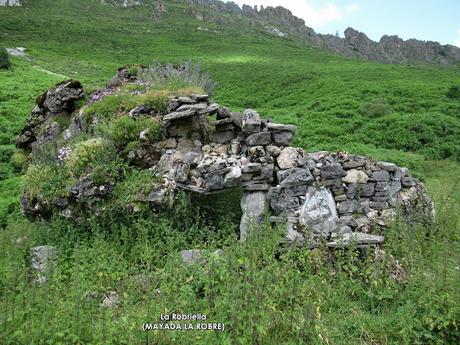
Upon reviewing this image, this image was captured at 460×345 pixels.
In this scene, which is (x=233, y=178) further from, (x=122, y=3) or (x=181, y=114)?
(x=122, y=3)

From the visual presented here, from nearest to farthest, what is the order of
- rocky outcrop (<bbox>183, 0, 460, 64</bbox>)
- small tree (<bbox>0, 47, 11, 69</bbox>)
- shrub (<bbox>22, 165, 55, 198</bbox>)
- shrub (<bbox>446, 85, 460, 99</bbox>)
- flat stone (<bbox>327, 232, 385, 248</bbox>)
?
flat stone (<bbox>327, 232, 385, 248</bbox>) < shrub (<bbox>22, 165, 55, 198</bbox>) < shrub (<bbox>446, 85, 460, 99</bbox>) < small tree (<bbox>0, 47, 11, 69</bbox>) < rocky outcrop (<bbox>183, 0, 460, 64</bbox>)

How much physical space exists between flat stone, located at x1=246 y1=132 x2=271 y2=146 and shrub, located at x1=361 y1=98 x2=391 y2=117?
16.9 m

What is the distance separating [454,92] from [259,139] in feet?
80.9

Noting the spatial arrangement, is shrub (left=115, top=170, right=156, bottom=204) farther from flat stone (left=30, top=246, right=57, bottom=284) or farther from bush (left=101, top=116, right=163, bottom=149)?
flat stone (left=30, top=246, right=57, bottom=284)

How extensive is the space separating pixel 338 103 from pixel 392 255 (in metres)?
20.3

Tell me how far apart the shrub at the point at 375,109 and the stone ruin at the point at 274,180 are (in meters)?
15.8

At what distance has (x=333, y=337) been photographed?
19.4 feet

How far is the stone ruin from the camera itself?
896 cm

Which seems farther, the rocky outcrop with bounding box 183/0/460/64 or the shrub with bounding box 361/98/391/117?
the rocky outcrop with bounding box 183/0/460/64

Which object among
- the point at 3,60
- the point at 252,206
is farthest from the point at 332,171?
the point at 3,60

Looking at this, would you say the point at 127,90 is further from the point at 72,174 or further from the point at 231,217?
the point at 231,217

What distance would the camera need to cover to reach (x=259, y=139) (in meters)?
9.90

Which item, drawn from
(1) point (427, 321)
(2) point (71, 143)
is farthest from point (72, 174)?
(1) point (427, 321)

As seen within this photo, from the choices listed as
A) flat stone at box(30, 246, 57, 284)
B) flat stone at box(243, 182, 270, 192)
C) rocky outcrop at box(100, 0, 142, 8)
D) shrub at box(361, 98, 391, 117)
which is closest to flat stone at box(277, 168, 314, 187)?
flat stone at box(243, 182, 270, 192)
